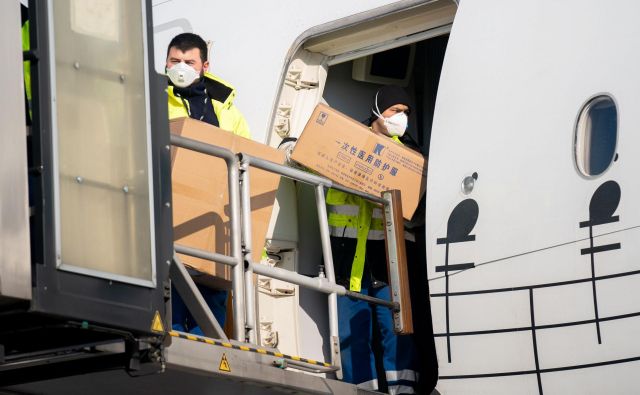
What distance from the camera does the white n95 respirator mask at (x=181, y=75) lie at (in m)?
6.82

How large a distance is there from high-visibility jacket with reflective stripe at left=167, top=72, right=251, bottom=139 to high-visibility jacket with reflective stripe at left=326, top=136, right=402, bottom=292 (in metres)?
0.65

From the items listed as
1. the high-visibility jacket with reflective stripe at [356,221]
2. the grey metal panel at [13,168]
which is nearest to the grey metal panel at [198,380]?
the high-visibility jacket with reflective stripe at [356,221]

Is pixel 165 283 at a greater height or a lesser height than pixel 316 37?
lesser

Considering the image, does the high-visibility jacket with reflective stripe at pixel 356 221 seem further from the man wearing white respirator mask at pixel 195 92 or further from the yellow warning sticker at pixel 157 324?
the yellow warning sticker at pixel 157 324

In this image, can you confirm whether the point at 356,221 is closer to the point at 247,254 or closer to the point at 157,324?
the point at 247,254

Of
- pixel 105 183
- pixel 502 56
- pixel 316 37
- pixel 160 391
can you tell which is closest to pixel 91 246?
pixel 105 183

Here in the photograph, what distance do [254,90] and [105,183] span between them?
3.45m

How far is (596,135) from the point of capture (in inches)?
240

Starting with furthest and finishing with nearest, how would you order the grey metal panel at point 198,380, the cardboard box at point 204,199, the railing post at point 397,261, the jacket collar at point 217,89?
1. the jacket collar at point 217,89
2. the railing post at point 397,261
3. the cardboard box at point 204,199
4. the grey metal panel at point 198,380

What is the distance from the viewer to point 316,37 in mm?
7617

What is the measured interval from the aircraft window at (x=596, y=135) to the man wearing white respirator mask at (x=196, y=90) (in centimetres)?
190

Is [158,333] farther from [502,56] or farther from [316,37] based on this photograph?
[316,37]

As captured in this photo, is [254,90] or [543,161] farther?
[254,90]

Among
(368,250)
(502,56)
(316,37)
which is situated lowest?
(368,250)
